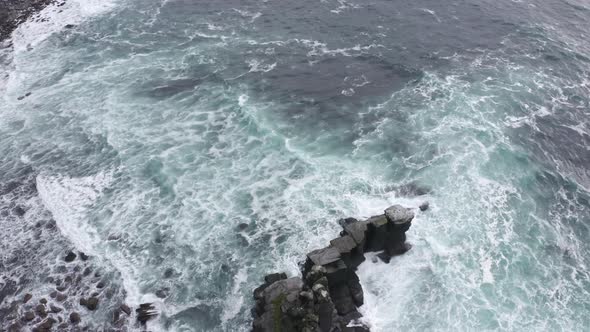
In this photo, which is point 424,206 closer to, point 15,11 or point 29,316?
point 29,316

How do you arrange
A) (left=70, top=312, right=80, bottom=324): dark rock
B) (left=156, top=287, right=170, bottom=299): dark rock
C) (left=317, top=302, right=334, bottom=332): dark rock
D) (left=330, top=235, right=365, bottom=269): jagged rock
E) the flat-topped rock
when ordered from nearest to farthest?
(left=317, top=302, right=334, bottom=332): dark rock
the flat-topped rock
(left=70, top=312, right=80, bottom=324): dark rock
(left=330, top=235, right=365, bottom=269): jagged rock
(left=156, top=287, right=170, bottom=299): dark rock

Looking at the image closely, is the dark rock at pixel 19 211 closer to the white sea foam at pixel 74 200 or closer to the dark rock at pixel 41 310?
the white sea foam at pixel 74 200

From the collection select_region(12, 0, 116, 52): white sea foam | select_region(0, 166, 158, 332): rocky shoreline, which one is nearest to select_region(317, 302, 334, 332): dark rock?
select_region(0, 166, 158, 332): rocky shoreline

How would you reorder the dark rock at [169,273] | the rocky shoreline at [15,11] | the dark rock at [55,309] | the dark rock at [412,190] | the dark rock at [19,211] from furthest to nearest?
1. the rocky shoreline at [15,11]
2. the dark rock at [412,190]
3. the dark rock at [19,211]
4. the dark rock at [169,273]
5. the dark rock at [55,309]

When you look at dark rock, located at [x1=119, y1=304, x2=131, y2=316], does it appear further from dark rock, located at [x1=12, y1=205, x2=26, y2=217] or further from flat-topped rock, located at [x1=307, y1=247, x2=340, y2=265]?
dark rock, located at [x1=12, y1=205, x2=26, y2=217]

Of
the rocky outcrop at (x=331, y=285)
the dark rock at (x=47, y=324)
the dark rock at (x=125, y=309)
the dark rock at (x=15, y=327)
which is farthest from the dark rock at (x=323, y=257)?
the dark rock at (x=15, y=327)

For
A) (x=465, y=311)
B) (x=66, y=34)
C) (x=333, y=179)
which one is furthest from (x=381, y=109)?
(x=66, y=34)

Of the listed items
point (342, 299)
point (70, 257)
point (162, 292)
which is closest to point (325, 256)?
point (342, 299)
